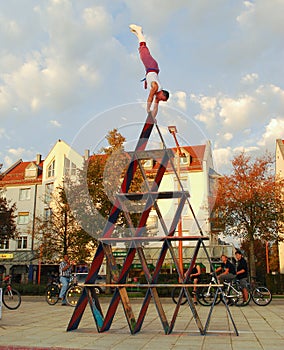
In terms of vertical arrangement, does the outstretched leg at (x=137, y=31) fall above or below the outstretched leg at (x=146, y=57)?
above

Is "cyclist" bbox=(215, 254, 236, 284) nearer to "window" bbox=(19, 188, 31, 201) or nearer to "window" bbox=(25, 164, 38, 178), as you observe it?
"window" bbox=(19, 188, 31, 201)

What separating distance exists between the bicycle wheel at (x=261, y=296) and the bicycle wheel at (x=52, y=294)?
8100 mm

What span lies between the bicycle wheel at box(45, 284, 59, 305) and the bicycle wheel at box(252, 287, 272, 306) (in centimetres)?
810

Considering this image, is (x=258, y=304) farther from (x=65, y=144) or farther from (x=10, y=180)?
(x=10, y=180)

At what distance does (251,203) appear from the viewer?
25609mm

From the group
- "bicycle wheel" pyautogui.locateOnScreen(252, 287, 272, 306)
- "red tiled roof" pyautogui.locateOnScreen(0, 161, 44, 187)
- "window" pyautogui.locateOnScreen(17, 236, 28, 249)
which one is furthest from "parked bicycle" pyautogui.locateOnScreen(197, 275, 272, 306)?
"red tiled roof" pyautogui.locateOnScreen(0, 161, 44, 187)

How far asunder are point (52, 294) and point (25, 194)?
33138mm

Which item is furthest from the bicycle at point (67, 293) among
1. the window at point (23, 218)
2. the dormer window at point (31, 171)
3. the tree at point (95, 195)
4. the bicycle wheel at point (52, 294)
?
the dormer window at point (31, 171)

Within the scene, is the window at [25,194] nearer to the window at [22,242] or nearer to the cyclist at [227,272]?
the window at [22,242]

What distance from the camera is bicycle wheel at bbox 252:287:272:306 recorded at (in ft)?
50.4

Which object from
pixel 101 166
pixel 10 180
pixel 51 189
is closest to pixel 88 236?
pixel 101 166

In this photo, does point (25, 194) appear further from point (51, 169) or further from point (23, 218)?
point (51, 169)

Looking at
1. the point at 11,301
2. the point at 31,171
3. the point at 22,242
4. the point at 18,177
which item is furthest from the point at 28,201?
the point at 11,301

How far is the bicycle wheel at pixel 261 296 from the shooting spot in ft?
50.4
